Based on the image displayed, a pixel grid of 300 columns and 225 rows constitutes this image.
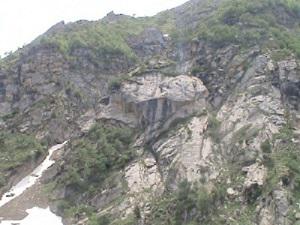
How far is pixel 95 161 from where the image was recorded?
221 feet

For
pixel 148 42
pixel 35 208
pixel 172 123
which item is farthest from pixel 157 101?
pixel 148 42

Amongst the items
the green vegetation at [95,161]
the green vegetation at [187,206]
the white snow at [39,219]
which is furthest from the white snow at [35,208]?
the green vegetation at [187,206]

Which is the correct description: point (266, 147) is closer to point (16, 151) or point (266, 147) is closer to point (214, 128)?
point (214, 128)

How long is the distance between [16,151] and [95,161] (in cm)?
1685

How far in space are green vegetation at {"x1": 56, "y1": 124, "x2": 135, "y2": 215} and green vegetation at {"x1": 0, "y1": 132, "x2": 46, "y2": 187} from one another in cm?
774

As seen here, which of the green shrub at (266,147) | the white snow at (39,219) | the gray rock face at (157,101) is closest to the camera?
the green shrub at (266,147)

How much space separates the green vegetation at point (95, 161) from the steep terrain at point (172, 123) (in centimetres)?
16

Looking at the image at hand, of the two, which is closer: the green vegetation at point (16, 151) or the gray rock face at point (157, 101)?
the gray rock face at point (157, 101)

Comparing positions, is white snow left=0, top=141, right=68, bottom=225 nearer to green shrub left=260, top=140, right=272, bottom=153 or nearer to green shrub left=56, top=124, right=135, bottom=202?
green shrub left=56, top=124, right=135, bottom=202

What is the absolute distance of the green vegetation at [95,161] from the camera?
213 ft

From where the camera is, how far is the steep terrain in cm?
5431

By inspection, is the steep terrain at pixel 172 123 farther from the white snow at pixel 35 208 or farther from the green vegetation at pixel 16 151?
the white snow at pixel 35 208

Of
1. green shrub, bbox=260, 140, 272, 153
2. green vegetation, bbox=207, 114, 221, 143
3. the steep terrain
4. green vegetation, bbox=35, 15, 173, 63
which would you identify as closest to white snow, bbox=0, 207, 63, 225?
the steep terrain

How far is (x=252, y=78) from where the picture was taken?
225 ft
